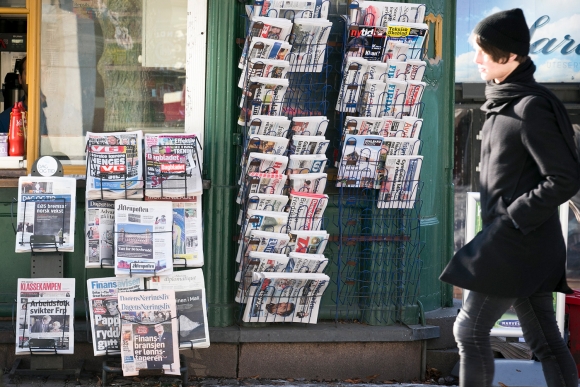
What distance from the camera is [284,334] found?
498 centimetres

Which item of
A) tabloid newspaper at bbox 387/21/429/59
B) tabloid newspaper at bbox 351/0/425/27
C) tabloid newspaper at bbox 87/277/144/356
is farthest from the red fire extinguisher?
tabloid newspaper at bbox 387/21/429/59

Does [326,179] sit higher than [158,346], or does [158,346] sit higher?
[326,179]

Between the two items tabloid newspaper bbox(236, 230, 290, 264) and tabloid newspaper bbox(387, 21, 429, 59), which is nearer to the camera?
tabloid newspaper bbox(236, 230, 290, 264)

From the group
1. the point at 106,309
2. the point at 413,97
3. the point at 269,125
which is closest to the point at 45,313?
the point at 106,309

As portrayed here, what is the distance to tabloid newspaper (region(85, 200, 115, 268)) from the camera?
462 cm

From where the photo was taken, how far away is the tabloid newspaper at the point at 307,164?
4.80 meters

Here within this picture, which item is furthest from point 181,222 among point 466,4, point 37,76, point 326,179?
point 466,4

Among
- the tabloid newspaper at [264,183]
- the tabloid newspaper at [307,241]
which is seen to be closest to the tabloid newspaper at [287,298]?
the tabloid newspaper at [307,241]

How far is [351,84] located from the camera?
4.95m

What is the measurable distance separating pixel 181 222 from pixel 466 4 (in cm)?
582

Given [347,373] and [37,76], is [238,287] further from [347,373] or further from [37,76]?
[37,76]

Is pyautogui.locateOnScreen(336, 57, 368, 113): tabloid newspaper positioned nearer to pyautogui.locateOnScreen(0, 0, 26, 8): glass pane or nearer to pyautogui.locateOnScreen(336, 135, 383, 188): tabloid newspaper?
pyautogui.locateOnScreen(336, 135, 383, 188): tabloid newspaper

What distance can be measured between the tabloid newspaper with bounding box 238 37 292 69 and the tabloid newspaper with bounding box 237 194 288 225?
789 mm

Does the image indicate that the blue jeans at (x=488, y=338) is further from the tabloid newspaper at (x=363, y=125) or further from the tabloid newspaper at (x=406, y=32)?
the tabloid newspaper at (x=406, y=32)
